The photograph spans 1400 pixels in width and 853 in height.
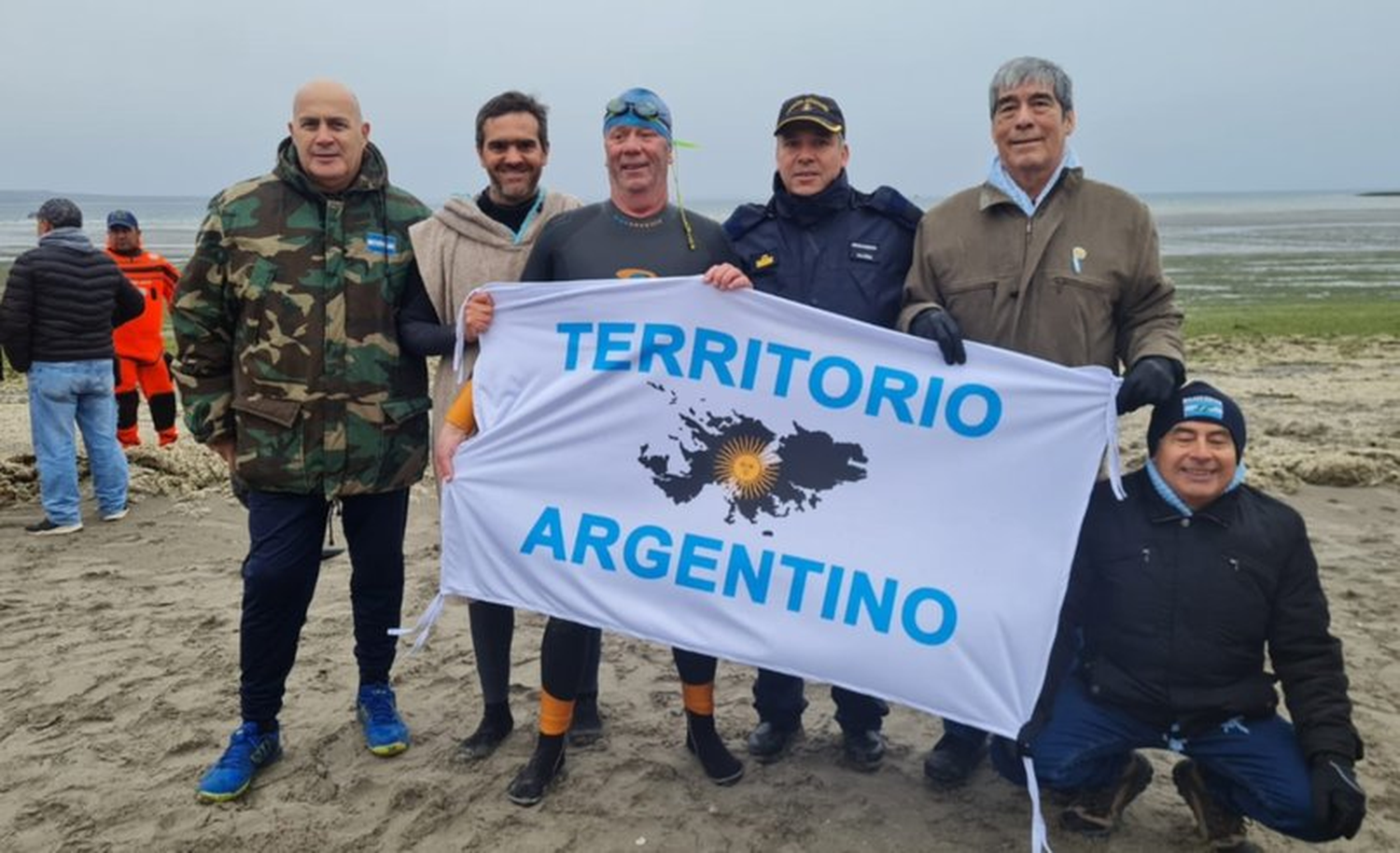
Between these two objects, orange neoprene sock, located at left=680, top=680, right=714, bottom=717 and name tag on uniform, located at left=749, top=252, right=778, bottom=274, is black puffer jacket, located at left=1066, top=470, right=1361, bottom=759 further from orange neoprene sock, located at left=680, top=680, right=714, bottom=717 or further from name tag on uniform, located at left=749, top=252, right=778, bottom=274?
name tag on uniform, located at left=749, top=252, right=778, bottom=274

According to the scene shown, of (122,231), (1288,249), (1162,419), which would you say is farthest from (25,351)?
(1288,249)

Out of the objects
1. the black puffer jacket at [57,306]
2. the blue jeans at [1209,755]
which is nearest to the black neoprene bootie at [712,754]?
the blue jeans at [1209,755]

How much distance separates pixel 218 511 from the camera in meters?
7.97

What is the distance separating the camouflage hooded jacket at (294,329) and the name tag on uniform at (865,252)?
175 centimetres

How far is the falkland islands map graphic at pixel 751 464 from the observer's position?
12.1 feet

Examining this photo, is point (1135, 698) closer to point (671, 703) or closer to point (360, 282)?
point (671, 703)

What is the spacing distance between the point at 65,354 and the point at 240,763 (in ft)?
16.7

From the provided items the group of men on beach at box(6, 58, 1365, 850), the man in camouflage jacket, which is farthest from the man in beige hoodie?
the man in camouflage jacket

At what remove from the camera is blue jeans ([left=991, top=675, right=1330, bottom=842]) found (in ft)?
10.8

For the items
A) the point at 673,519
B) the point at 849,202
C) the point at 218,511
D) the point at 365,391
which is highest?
the point at 849,202

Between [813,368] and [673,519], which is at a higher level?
[813,368]

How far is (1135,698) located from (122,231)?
9.76 m

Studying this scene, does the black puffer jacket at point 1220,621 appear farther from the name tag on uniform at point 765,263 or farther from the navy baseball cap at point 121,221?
the navy baseball cap at point 121,221

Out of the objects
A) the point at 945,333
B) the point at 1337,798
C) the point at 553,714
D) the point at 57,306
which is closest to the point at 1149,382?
the point at 945,333
